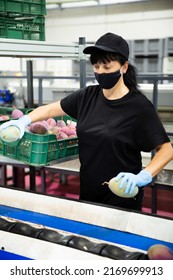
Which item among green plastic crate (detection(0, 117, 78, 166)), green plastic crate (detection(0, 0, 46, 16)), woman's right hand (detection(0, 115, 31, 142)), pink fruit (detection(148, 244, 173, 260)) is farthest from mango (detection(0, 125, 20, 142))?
pink fruit (detection(148, 244, 173, 260))

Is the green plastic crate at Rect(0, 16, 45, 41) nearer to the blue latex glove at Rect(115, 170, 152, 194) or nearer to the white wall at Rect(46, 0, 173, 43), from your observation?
the blue latex glove at Rect(115, 170, 152, 194)

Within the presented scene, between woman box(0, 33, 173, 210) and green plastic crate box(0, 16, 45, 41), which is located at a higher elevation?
green plastic crate box(0, 16, 45, 41)

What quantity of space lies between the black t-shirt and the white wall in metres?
7.68

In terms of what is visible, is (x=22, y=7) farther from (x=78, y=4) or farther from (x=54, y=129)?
(x=78, y=4)

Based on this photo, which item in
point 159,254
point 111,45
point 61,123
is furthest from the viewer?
point 61,123

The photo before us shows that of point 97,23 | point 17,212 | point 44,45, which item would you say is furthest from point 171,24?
point 17,212

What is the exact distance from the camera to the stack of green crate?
2039 millimetres

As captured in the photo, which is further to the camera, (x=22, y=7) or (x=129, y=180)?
(x=22, y=7)

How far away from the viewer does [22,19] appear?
217 cm

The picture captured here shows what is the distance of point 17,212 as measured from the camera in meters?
1.63

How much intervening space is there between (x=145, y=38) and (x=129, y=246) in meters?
8.50

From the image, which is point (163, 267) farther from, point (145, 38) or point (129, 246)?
point (145, 38)

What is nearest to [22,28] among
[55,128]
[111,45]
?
[55,128]

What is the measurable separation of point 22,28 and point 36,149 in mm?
791
